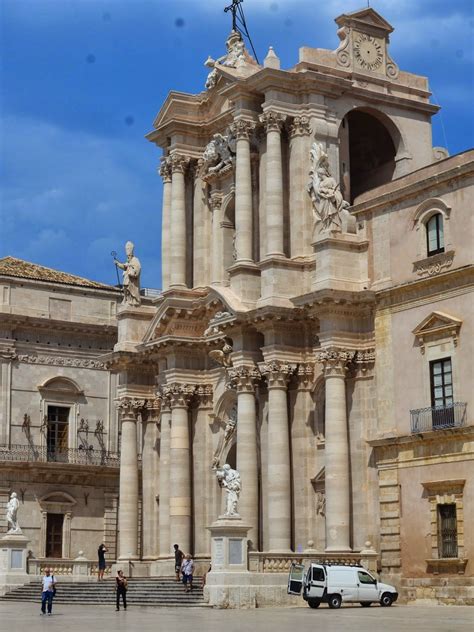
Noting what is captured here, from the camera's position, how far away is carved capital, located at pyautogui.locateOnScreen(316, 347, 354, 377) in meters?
37.4

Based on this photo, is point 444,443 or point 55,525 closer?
point 444,443

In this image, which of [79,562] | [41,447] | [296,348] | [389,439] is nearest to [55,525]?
[41,447]

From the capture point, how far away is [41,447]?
52875 mm

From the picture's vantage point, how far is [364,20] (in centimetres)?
4362

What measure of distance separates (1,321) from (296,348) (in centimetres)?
1689

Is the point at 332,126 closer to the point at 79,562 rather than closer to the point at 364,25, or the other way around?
the point at 364,25

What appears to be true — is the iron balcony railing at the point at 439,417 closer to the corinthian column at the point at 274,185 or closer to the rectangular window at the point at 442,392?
the rectangular window at the point at 442,392

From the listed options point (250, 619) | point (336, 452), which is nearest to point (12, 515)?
point (336, 452)

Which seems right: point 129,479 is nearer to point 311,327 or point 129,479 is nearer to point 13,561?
point 13,561

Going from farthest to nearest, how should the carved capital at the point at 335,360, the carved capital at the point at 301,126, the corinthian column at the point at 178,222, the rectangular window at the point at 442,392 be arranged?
the corinthian column at the point at 178,222, the carved capital at the point at 301,126, the carved capital at the point at 335,360, the rectangular window at the point at 442,392

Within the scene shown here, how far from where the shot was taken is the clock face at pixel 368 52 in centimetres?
4369

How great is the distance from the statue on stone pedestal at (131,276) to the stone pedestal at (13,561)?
940 centimetres

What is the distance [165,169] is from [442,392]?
1629 cm

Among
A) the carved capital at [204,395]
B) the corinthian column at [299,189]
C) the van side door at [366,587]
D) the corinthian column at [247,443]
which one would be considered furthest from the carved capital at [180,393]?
the van side door at [366,587]
